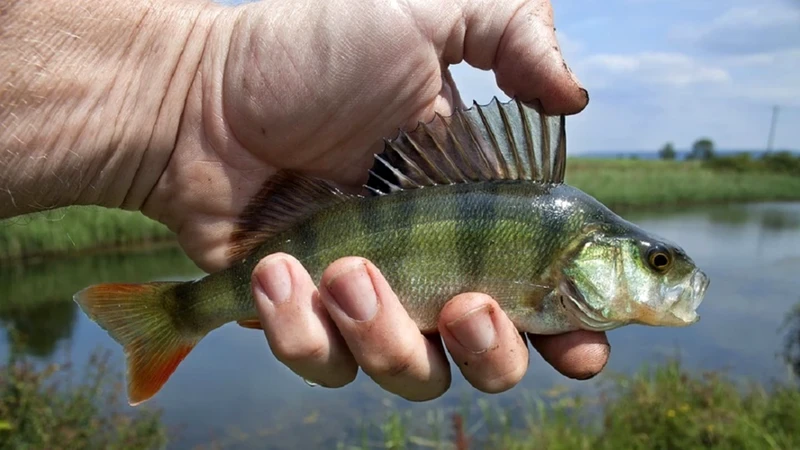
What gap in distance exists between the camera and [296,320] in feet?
7.75

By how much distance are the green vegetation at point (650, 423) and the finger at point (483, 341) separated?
10.3ft

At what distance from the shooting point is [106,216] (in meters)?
18.5

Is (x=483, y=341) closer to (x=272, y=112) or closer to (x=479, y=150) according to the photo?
(x=479, y=150)

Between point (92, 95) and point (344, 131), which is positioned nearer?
point (92, 95)

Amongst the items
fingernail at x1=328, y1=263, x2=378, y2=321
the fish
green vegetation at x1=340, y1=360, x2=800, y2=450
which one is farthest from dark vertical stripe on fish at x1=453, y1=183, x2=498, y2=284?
green vegetation at x1=340, y1=360, x2=800, y2=450

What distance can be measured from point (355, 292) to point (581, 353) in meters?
0.93

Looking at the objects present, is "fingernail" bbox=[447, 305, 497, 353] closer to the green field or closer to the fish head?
the fish head

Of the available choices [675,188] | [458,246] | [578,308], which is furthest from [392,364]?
[675,188]

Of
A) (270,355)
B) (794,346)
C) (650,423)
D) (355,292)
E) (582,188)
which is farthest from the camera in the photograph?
(582,188)

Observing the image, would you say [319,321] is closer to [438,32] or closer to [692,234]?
[438,32]

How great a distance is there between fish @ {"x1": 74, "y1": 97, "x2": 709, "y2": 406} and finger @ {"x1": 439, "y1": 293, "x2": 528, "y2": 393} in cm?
8

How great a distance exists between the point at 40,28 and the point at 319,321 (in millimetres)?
1681

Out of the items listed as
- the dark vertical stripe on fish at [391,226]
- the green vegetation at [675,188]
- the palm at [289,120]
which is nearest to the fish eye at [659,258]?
the dark vertical stripe on fish at [391,226]

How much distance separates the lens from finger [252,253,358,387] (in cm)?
230
